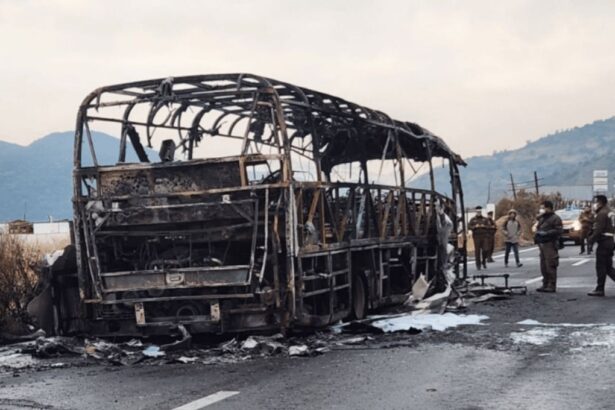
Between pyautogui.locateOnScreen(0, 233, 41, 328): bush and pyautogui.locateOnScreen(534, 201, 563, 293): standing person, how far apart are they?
29.2 feet

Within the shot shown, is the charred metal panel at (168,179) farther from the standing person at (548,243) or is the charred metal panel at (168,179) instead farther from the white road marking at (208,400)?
the standing person at (548,243)

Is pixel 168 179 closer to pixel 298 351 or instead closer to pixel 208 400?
pixel 298 351

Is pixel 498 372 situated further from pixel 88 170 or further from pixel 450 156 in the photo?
pixel 450 156

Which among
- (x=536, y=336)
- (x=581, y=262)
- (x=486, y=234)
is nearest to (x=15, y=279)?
(x=536, y=336)

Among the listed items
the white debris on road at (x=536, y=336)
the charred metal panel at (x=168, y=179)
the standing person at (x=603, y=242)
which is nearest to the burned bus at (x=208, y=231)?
the charred metal panel at (x=168, y=179)

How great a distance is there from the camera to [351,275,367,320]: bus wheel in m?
11.8

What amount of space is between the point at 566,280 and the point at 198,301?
1152 cm

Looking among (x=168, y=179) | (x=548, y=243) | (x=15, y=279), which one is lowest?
(x=548, y=243)

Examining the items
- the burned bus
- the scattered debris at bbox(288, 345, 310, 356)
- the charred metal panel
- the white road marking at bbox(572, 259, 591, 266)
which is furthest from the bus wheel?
the white road marking at bbox(572, 259, 591, 266)

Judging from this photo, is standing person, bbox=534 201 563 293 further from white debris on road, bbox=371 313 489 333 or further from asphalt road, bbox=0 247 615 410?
asphalt road, bbox=0 247 615 410

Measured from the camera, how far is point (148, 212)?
9836 millimetres

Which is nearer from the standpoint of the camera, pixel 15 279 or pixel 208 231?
pixel 208 231

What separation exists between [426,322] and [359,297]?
1036 millimetres

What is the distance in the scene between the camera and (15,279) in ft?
39.7
